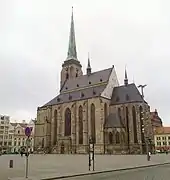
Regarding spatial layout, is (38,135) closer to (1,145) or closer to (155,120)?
(1,145)

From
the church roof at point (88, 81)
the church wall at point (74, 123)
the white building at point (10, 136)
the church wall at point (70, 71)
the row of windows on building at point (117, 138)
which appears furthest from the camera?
the white building at point (10, 136)

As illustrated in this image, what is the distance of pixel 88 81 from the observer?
70562mm

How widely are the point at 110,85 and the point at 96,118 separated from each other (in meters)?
11.1

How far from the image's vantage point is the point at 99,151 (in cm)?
5659

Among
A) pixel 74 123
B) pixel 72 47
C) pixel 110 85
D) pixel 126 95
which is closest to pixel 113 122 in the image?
pixel 126 95

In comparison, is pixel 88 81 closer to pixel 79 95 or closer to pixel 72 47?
pixel 79 95

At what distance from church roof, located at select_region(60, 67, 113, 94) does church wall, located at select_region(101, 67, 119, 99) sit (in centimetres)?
133

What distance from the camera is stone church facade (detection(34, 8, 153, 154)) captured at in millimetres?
56125

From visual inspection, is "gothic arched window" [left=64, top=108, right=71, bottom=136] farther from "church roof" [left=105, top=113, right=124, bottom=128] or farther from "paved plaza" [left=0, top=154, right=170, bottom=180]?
"paved plaza" [left=0, top=154, right=170, bottom=180]

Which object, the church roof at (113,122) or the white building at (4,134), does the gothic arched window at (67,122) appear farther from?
the white building at (4,134)

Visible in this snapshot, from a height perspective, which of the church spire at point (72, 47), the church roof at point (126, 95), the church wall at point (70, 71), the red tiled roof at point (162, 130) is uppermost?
the church spire at point (72, 47)

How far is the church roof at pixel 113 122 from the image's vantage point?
5616cm

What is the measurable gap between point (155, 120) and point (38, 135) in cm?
5448

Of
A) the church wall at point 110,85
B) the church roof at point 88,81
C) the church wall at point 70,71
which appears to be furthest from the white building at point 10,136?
the church wall at point 110,85
